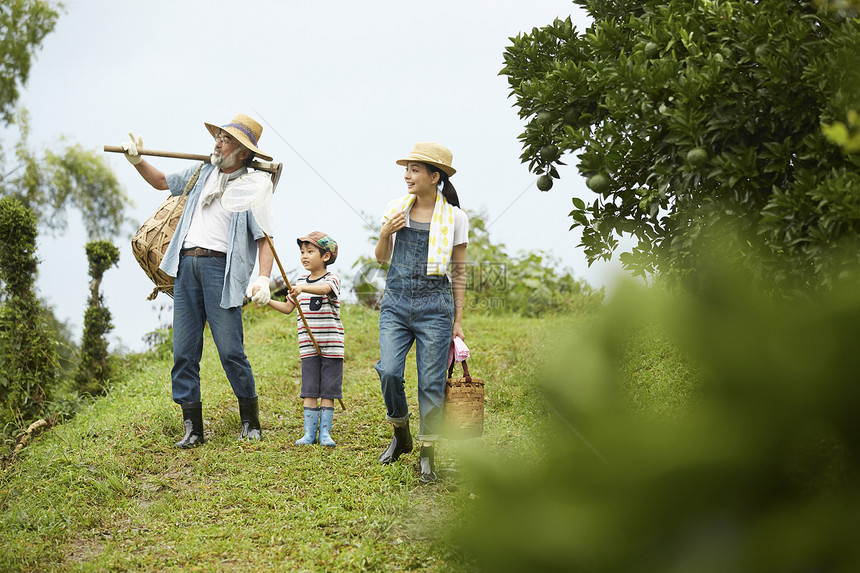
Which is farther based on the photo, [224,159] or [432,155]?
[224,159]

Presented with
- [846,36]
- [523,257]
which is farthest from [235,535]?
[523,257]

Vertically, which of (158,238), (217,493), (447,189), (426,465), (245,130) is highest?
(245,130)

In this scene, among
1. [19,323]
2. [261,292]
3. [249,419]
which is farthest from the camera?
[19,323]

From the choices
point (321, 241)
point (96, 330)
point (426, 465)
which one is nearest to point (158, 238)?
point (321, 241)

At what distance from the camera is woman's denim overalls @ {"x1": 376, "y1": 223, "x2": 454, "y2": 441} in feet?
15.6

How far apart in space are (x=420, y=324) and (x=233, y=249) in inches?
67.7

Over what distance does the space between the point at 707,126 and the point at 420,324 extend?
210cm

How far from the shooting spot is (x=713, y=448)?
618mm

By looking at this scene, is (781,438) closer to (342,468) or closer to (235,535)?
(235,535)

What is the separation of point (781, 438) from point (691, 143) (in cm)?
292

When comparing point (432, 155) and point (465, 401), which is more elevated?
point (432, 155)

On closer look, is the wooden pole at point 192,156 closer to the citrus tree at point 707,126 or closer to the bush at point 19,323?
the citrus tree at point 707,126

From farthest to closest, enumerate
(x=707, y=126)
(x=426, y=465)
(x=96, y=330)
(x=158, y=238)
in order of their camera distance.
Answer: (x=96, y=330) < (x=158, y=238) < (x=426, y=465) < (x=707, y=126)

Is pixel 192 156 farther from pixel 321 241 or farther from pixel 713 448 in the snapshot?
pixel 713 448
